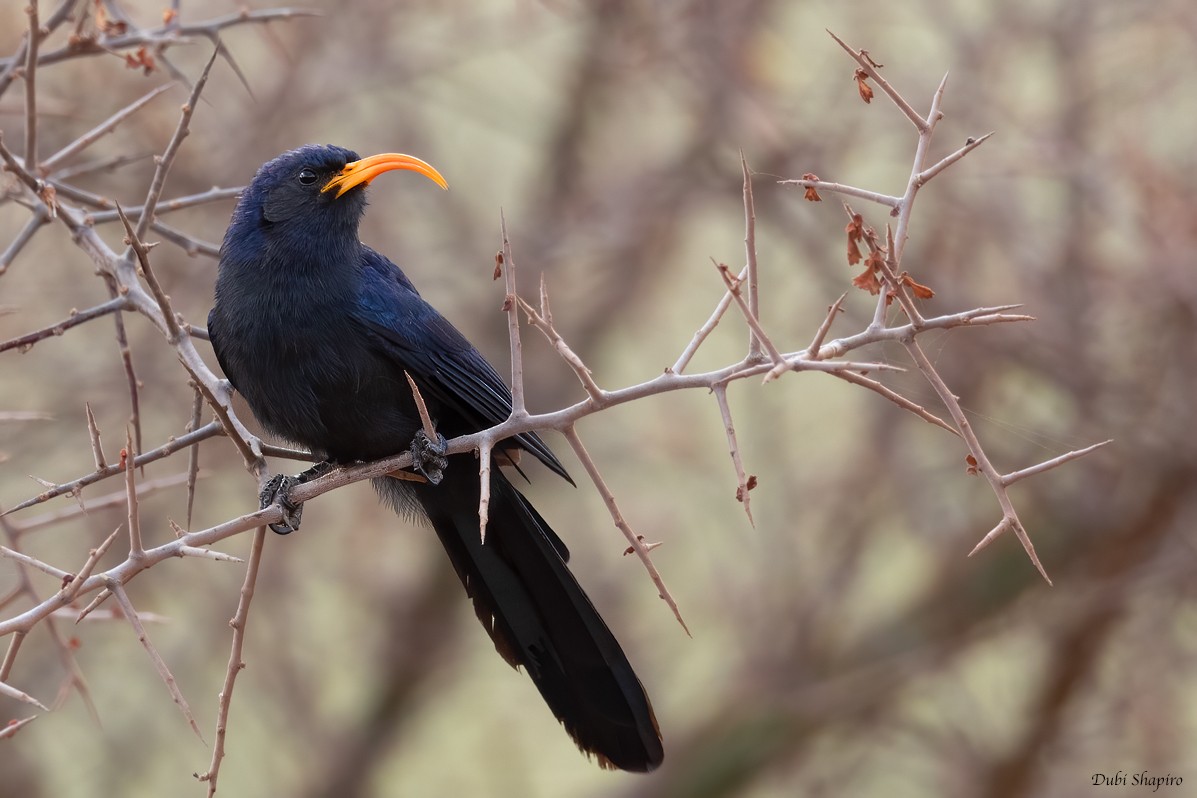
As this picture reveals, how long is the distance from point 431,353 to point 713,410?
5.21 meters

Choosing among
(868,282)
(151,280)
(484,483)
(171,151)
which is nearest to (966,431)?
(868,282)

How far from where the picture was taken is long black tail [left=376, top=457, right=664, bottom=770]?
A: 3916mm

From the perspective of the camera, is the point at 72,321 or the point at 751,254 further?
the point at 72,321

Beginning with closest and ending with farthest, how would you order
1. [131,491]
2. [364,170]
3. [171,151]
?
[131,491], [171,151], [364,170]

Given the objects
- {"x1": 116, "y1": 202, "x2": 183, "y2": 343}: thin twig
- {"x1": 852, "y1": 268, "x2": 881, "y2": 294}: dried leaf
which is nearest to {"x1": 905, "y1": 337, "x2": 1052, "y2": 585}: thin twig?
{"x1": 852, "y1": 268, "x2": 881, "y2": 294}: dried leaf

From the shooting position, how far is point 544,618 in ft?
13.2

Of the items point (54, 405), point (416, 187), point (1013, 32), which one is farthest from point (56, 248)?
point (1013, 32)

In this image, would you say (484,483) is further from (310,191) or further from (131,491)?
(310,191)

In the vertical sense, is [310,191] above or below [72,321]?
above

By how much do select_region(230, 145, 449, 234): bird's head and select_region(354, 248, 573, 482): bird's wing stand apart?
0.72ft

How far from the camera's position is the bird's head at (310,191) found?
4.14 m

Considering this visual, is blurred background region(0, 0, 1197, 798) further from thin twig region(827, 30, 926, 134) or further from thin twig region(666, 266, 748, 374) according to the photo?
thin twig region(827, 30, 926, 134)

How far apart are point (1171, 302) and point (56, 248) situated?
5.73 metres

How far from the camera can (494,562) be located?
410cm
